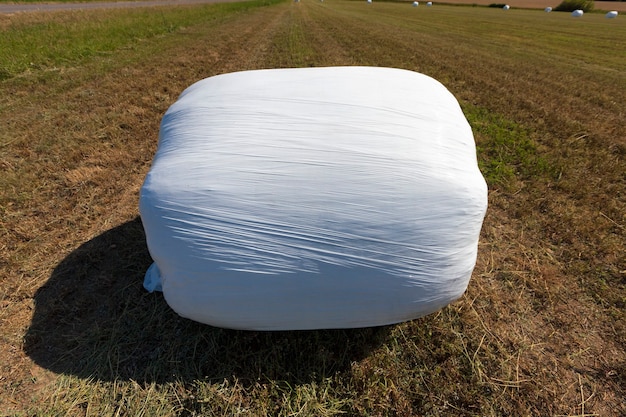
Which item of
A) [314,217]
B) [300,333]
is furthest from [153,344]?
[314,217]

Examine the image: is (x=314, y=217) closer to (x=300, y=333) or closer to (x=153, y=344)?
(x=300, y=333)

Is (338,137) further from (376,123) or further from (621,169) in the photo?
(621,169)

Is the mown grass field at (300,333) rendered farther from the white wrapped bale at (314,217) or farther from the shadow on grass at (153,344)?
the white wrapped bale at (314,217)

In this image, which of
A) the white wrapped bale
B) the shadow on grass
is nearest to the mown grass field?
the shadow on grass

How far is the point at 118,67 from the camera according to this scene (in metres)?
7.37

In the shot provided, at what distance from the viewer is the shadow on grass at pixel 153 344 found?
6.45 ft

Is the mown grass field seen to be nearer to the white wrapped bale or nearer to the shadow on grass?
the shadow on grass

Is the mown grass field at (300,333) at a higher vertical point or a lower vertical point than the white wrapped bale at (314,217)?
lower

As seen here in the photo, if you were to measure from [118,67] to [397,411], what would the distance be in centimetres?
880

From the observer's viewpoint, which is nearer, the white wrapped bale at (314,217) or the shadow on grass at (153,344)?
the white wrapped bale at (314,217)

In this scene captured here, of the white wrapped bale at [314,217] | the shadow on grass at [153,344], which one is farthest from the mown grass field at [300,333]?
the white wrapped bale at [314,217]

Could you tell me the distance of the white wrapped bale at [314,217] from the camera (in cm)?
156

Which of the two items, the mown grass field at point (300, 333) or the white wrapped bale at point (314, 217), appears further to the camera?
the mown grass field at point (300, 333)

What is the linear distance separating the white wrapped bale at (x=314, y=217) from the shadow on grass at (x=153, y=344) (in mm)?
350
